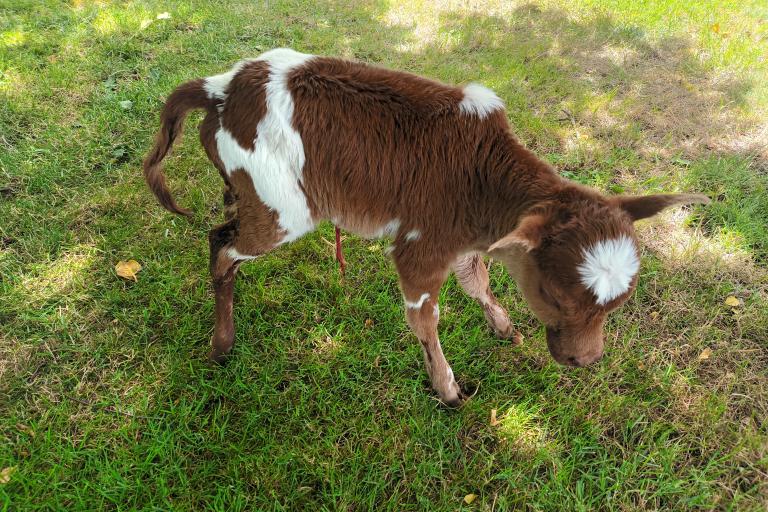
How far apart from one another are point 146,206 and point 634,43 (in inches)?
257

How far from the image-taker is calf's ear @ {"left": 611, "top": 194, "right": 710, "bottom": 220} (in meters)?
2.12

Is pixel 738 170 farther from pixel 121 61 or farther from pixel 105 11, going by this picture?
pixel 105 11

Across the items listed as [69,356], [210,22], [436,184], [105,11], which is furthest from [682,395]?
[105,11]

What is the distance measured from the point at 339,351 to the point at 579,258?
5.74 ft

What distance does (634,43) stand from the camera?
611 centimetres

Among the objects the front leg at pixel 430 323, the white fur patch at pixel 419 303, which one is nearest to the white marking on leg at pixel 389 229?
the front leg at pixel 430 323

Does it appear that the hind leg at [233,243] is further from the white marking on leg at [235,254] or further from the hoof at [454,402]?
the hoof at [454,402]

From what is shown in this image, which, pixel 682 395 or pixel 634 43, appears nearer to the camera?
pixel 682 395

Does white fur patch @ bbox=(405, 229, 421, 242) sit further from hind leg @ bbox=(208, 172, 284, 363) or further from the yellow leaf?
the yellow leaf

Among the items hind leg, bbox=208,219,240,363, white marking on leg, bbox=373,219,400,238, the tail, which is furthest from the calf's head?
the tail

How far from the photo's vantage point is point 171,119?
102 inches

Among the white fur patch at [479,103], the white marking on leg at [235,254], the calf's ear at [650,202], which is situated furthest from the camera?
the white marking on leg at [235,254]

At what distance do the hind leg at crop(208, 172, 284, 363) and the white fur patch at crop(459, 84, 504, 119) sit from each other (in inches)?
50.7

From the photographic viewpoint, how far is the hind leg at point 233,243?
2.63 m
